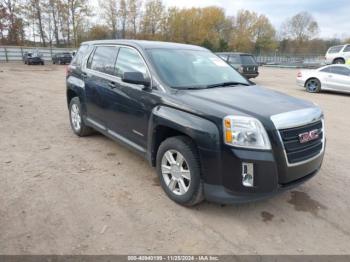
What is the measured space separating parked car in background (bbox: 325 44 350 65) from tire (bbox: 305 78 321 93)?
998cm

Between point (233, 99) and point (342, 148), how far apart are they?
3428 millimetres

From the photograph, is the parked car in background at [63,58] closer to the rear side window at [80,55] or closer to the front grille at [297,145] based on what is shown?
the rear side window at [80,55]

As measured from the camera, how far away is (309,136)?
3.17m

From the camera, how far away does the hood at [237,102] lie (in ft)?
9.77

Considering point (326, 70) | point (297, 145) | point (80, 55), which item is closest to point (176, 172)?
point (297, 145)

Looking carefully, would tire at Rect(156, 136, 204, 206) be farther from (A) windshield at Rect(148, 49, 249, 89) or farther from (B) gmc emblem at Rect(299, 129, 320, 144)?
(B) gmc emblem at Rect(299, 129, 320, 144)

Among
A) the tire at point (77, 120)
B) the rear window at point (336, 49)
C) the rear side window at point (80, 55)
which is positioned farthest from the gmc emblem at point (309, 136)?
the rear window at point (336, 49)

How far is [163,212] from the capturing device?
130 inches

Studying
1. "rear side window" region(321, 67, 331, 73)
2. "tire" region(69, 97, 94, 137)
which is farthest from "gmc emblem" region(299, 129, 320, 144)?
"rear side window" region(321, 67, 331, 73)

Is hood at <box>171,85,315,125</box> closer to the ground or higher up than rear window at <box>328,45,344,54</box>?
closer to the ground

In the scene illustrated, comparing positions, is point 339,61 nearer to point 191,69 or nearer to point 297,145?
point 191,69

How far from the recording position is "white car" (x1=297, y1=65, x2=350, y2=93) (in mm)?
12516

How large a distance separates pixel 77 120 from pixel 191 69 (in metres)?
2.85

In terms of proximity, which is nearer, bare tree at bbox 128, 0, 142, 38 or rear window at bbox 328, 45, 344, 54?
rear window at bbox 328, 45, 344, 54
